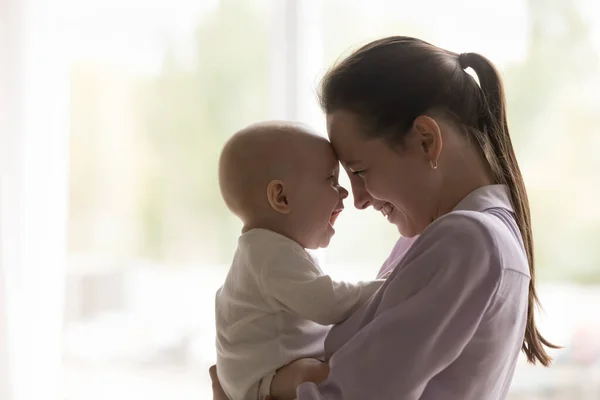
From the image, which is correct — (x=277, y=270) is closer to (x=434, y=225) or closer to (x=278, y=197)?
(x=278, y=197)

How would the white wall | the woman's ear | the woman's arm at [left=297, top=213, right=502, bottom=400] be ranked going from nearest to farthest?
the woman's arm at [left=297, top=213, right=502, bottom=400]
the woman's ear
the white wall

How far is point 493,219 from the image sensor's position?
1121 mm

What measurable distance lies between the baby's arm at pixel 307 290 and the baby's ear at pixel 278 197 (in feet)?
0.25

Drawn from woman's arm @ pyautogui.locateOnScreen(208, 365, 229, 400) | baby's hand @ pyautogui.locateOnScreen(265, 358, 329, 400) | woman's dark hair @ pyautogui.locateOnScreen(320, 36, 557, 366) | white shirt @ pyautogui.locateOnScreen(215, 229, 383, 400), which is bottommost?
woman's arm @ pyautogui.locateOnScreen(208, 365, 229, 400)

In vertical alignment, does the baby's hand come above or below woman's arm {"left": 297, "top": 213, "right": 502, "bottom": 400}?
below

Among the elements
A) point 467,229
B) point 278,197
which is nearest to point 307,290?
point 278,197

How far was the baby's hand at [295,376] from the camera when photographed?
1190 millimetres

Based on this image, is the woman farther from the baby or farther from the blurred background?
the blurred background

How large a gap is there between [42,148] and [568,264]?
157 cm

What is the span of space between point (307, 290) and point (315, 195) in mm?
172

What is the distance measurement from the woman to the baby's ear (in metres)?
0.12

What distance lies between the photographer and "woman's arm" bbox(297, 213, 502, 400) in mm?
1039

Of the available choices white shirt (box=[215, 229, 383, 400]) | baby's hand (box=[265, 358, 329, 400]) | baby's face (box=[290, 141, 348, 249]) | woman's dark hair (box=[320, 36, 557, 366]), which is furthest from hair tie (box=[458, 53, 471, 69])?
baby's hand (box=[265, 358, 329, 400])

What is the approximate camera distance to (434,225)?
111 cm
